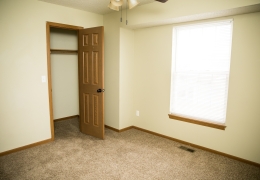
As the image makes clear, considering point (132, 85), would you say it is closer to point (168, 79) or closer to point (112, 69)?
point (112, 69)

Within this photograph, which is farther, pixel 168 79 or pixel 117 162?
pixel 168 79

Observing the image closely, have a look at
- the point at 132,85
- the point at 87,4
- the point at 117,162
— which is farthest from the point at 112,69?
the point at 117,162

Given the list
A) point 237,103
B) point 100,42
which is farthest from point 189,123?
point 100,42

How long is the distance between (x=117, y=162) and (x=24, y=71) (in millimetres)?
2089

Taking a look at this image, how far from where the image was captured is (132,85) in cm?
418

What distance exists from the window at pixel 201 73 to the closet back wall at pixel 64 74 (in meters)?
2.70

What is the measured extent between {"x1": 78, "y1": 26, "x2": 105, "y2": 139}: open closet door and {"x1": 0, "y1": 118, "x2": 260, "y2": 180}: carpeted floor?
0.35 m

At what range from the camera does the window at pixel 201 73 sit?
112 inches

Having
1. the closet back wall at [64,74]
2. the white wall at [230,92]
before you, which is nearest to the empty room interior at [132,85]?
the white wall at [230,92]

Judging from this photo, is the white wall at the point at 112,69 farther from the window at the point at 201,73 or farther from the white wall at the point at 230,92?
the window at the point at 201,73

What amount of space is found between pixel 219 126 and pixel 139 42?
2235 mm

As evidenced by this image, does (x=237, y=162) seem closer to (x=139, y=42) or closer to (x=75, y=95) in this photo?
(x=139, y=42)

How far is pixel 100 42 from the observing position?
338 cm

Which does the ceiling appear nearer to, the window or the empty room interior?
the empty room interior
